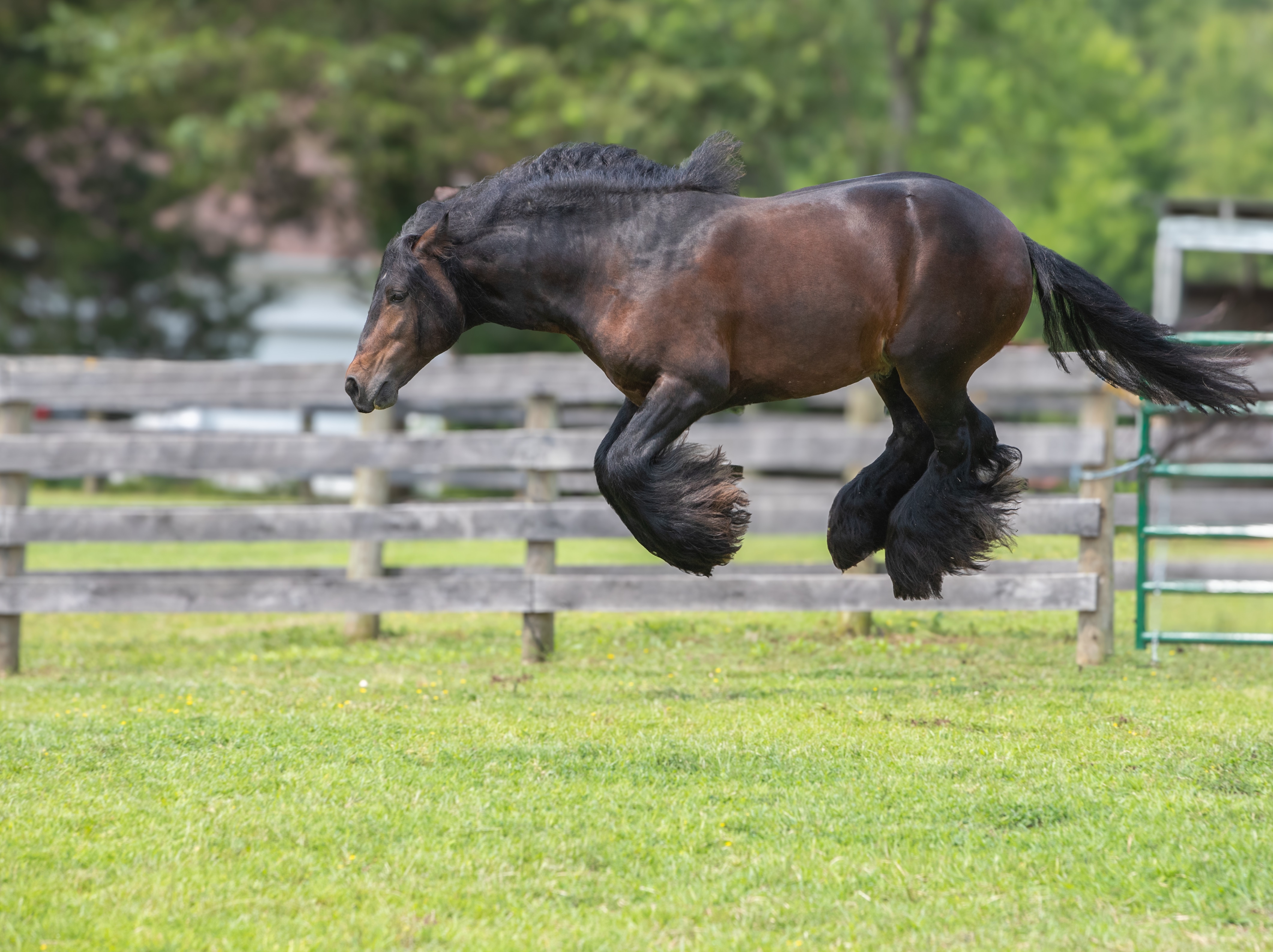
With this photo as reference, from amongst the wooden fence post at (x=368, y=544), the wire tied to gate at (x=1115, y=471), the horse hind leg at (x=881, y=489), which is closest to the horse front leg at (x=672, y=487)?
the horse hind leg at (x=881, y=489)

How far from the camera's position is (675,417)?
16.3ft

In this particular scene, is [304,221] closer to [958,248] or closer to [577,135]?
[577,135]

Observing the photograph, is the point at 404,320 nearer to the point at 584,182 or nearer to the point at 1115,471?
the point at 584,182

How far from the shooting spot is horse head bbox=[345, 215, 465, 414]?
201 inches

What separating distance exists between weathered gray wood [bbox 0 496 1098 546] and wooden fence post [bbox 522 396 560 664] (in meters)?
0.07

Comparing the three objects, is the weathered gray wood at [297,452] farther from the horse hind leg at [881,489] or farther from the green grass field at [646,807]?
the horse hind leg at [881,489]

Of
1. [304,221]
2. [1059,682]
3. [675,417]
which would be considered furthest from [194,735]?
[304,221]

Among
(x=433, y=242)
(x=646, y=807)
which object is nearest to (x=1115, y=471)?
(x=646, y=807)

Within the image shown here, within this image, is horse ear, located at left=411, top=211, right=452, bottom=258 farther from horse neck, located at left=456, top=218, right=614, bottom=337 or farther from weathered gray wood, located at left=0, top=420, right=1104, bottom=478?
weathered gray wood, located at left=0, top=420, right=1104, bottom=478

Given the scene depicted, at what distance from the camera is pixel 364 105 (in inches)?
761

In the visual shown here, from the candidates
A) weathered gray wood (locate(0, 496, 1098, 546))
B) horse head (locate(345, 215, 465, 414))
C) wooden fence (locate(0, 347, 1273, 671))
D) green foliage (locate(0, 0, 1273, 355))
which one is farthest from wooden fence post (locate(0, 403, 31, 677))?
green foliage (locate(0, 0, 1273, 355))

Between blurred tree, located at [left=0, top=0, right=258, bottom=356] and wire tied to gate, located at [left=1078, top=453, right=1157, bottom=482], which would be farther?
blurred tree, located at [left=0, top=0, right=258, bottom=356]

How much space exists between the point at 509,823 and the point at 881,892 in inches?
47.0

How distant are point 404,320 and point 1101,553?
14.7ft
